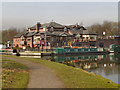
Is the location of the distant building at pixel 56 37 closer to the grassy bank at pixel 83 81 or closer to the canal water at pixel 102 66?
the canal water at pixel 102 66

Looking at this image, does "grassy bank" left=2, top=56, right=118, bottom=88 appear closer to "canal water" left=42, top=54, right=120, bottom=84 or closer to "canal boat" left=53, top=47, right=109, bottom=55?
"canal water" left=42, top=54, right=120, bottom=84

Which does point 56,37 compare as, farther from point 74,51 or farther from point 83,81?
point 83,81

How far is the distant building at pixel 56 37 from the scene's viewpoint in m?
83.0

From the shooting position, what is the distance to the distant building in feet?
272

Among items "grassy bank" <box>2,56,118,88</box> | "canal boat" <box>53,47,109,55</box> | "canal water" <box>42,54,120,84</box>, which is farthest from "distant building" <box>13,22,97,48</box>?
"grassy bank" <box>2,56,118,88</box>

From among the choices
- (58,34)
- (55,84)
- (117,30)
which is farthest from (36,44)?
(55,84)

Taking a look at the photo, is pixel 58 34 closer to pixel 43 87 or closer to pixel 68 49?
pixel 68 49

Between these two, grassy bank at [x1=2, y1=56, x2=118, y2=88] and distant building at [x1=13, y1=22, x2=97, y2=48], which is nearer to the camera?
grassy bank at [x1=2, y1=56, x2=118, y2=88]

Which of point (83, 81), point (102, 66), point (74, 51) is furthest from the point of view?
point (74, 51)

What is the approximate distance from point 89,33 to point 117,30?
33.2 metres

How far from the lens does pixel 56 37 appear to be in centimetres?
8394

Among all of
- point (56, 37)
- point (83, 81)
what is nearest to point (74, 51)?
point (56, 37)

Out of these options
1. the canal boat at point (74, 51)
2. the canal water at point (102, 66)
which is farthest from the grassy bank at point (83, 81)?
the canal boat at point (74, 51)

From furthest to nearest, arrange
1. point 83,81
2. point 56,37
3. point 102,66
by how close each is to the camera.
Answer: point 56,37 < point 102,66 < point 83,81
